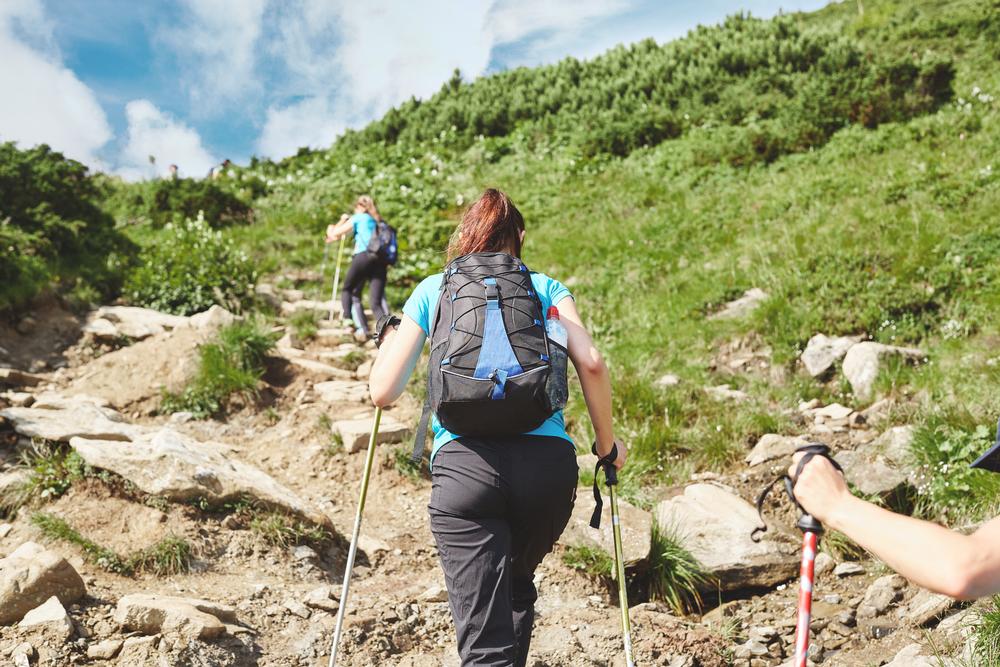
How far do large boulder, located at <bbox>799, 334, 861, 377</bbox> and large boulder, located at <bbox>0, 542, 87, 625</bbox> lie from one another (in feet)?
22.5

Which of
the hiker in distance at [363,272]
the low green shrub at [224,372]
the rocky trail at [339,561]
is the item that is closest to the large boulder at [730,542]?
the rocky trail at [339,561]

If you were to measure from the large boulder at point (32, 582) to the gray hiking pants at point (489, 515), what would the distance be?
103 inches

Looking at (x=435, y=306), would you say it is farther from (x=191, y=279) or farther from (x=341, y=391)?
(x=191, y=279)

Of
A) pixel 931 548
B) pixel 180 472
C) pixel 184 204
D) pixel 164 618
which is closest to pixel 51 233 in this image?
pixel 184 204

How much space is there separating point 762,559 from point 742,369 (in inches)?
136

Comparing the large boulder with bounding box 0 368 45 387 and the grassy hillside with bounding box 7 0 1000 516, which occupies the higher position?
the grassy hillside with bounding box 7 0 1000 516

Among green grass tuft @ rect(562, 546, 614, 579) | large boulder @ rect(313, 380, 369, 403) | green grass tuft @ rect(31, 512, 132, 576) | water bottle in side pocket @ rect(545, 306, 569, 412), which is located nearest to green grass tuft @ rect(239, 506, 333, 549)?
green grass tuft @ rect(31, 512, 132, 576)

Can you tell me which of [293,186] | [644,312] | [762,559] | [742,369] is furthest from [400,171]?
[762,559]

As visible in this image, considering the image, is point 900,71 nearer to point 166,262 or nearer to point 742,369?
point 742,369

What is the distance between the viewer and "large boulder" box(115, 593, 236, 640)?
157 inches

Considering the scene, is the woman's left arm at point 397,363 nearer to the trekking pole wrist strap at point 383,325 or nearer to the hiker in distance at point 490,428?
the hiker in distance at point 490,428

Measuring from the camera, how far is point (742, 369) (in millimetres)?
8414

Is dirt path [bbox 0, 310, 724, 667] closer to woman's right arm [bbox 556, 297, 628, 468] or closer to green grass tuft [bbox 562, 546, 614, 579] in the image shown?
green grass tuft [bbox 562, 546, 614, 579]

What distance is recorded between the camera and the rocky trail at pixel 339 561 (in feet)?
13.4
